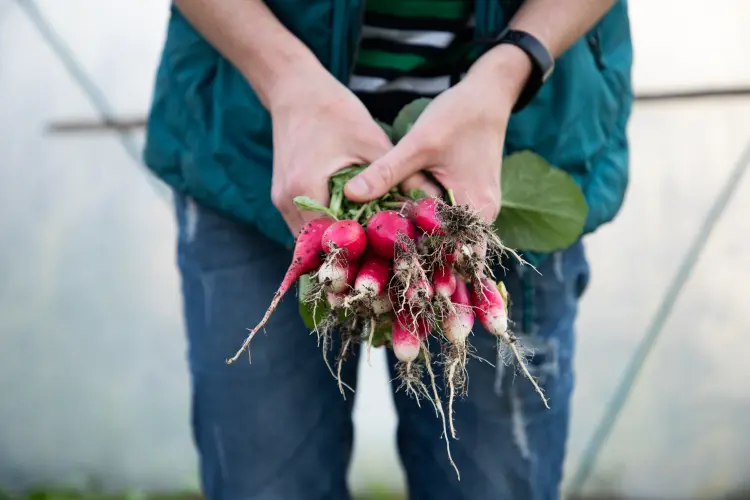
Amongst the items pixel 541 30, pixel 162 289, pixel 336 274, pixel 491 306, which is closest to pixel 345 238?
pixel 336 274

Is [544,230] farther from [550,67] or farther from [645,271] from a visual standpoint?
[645,271]

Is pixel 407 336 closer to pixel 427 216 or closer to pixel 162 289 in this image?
pixel 427 216

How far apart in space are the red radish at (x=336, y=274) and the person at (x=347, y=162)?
0.18 feet

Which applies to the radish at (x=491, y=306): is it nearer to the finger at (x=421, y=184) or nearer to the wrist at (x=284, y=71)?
the finger at (x=421, y=184)

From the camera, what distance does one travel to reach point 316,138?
56 cm

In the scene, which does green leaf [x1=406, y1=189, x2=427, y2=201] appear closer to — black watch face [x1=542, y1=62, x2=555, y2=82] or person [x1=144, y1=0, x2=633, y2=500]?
person [x1=144, y1=0, x2=633, y2=500]

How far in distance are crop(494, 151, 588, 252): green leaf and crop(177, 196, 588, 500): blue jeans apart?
0.13 ft

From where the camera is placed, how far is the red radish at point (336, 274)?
1.72 ft

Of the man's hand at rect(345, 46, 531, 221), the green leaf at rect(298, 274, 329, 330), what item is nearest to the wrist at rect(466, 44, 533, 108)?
the man's hand at rect(345, 46, 531, 221)

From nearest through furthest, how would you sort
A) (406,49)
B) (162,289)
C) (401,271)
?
(401,271) < (406,49) < (162,289)

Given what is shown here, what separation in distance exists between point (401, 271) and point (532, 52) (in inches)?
8.6

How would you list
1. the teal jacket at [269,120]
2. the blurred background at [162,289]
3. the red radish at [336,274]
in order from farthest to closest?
the blurred background at [162,289] → the teal jacket at [269,120] → the red radish at [336,274]

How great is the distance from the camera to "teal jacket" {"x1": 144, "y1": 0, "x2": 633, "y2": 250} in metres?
0.63

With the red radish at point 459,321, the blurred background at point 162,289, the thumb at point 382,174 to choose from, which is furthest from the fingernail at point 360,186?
the blurred background at point 162,289
